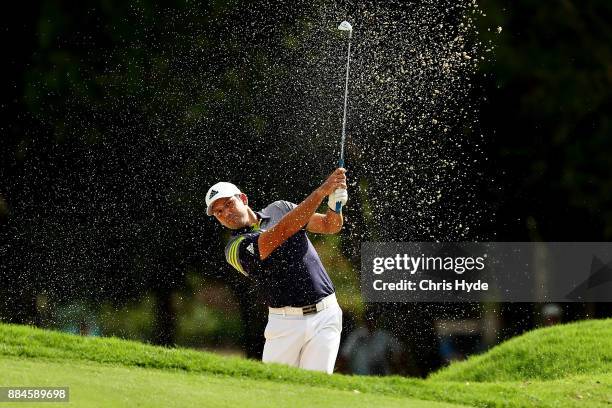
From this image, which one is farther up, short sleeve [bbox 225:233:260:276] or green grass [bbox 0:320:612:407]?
short sleeve [bbox 225:233:260:276]

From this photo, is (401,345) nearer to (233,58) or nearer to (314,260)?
(233,58)

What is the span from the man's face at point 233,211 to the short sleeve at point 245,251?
12cm

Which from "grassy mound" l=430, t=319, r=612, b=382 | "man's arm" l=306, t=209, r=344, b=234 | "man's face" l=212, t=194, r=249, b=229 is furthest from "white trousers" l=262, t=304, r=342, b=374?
"grassy mound" l=430, t=319, r=612, b=382

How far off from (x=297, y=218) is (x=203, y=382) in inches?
32.0

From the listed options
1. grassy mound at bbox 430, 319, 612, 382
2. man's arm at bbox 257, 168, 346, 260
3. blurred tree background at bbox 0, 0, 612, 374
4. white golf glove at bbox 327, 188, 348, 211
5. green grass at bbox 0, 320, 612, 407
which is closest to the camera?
green grass at bbox 0, 320, 612, 407

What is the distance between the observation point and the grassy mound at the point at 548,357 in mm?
7125

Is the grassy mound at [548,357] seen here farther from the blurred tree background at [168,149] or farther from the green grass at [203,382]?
the blurred tree background at [168,149]

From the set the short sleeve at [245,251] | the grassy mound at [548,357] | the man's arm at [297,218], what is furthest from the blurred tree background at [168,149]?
the man's arm at [297,218]

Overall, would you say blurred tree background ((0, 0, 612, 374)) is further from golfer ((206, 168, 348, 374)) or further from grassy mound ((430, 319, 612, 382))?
golfer ((206, 168, 348, 374))

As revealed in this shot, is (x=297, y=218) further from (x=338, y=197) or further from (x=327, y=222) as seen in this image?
(x=327, y=222)

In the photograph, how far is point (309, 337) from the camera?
4938 mm

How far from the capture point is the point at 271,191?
9078 millimetres

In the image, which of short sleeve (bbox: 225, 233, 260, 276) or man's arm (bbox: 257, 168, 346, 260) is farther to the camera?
short sleeve (bbox: 225, 233, 260, 276)

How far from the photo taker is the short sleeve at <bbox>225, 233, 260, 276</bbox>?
4734 millimetres
